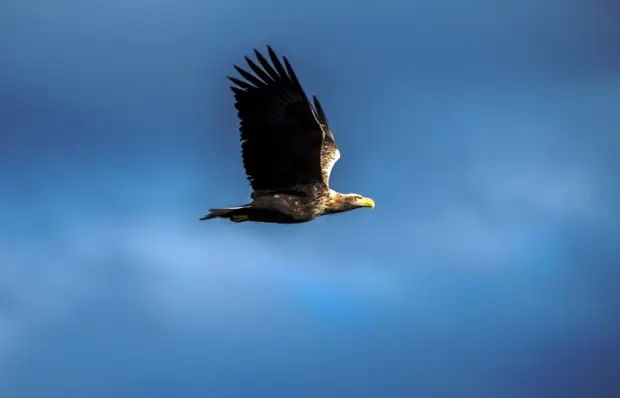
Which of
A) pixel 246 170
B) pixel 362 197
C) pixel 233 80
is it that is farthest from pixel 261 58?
pixel 362 197

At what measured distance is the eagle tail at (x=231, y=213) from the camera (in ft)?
65.8

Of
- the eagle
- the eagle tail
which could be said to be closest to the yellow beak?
the eagle

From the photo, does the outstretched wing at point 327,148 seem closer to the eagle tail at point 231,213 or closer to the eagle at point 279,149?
the eagle at point 279,149

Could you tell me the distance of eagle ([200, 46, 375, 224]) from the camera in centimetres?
1986

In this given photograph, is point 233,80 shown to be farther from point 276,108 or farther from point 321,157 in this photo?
point 321,157

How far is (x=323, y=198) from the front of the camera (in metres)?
21.2

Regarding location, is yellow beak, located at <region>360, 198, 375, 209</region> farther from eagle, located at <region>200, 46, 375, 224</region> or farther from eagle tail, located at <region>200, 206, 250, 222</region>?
eagle tail, located at <region>200, 206, 250, 222</region>

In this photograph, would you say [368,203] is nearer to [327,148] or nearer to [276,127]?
[327,148]

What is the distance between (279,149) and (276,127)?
0.48 metres

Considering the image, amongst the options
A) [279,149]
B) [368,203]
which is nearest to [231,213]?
[279,149]

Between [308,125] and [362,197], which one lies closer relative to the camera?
[308,125]

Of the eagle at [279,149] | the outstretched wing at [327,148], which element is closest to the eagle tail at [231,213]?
the eagle at [279,149]

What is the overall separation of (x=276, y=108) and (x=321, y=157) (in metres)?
1.84

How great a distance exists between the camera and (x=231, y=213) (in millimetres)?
20234
